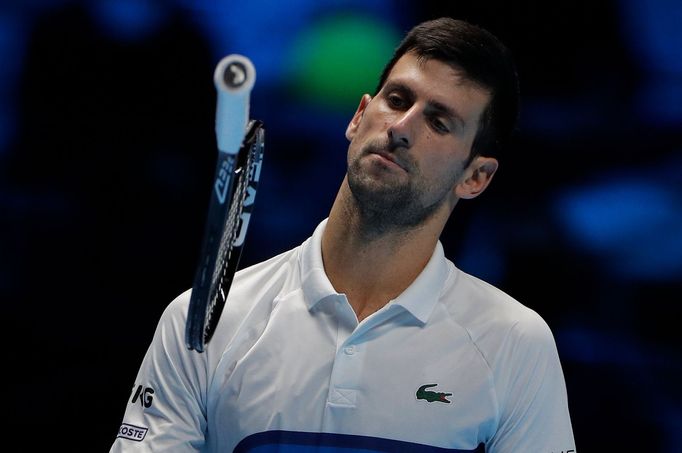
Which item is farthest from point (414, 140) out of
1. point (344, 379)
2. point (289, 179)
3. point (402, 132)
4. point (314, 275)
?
point (289, 179)

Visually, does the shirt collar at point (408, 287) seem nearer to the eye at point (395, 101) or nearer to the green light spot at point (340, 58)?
the eye at point (395, 101)

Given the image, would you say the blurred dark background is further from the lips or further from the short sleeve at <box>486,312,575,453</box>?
the lips

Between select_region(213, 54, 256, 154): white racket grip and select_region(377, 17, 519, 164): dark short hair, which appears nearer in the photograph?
select_region(213, 54, 256, 154): white racket grip

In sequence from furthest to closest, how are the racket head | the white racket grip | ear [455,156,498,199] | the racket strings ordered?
ear [455,156,498,199] → the racket strings → the racket head → the white racket grip

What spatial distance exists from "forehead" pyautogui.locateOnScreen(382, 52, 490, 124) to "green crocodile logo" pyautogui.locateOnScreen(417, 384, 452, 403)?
2.02 feet

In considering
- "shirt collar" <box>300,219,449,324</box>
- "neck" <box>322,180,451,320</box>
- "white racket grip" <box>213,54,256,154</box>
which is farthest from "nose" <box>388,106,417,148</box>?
"white racket grip" <box>213,54,256,154</box>

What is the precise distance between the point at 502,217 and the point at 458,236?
0.46ft

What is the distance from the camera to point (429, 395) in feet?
7.42

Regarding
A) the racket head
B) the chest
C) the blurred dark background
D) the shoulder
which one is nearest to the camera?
the racket head

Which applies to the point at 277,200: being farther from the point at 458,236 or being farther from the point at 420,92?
the point at 420,92

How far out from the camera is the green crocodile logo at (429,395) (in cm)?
226

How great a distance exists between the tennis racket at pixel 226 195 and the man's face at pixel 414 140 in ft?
1.19

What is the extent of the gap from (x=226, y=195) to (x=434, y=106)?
0.83 m

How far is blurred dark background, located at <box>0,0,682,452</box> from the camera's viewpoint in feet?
9.95
